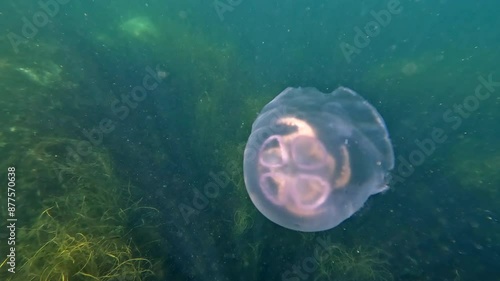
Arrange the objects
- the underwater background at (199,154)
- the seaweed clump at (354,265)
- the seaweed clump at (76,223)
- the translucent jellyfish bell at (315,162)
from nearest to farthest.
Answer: the seaweed clump at (76,223) → the translucent jellyfish bell at (315,162) → the underwater background at (199,154) → the seaweed clump at (354,265)

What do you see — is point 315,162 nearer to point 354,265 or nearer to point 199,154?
point 354,265

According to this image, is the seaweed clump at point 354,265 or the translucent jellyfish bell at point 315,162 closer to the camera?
the translucent jellyfish bell at point 315,162

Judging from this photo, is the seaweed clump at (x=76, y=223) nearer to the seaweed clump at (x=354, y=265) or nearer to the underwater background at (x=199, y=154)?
the underwater background at (x=199, y=154)

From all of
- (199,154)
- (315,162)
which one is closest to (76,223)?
(199,154)

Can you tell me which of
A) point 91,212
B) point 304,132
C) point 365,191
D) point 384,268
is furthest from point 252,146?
point 384,268

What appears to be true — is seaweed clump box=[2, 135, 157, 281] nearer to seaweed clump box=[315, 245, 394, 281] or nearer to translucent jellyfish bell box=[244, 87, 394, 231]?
translucent jellyfish bell box=[244, 87, 394, 231]

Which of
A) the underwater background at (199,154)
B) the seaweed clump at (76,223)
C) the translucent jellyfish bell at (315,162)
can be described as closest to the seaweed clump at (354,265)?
the underwater background at (199,154)

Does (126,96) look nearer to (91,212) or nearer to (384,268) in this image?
(91,212)

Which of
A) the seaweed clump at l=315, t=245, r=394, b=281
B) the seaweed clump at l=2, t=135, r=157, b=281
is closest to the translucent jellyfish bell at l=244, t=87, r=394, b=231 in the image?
the seaweed clump at l=315, t=245, r=394, b=281
